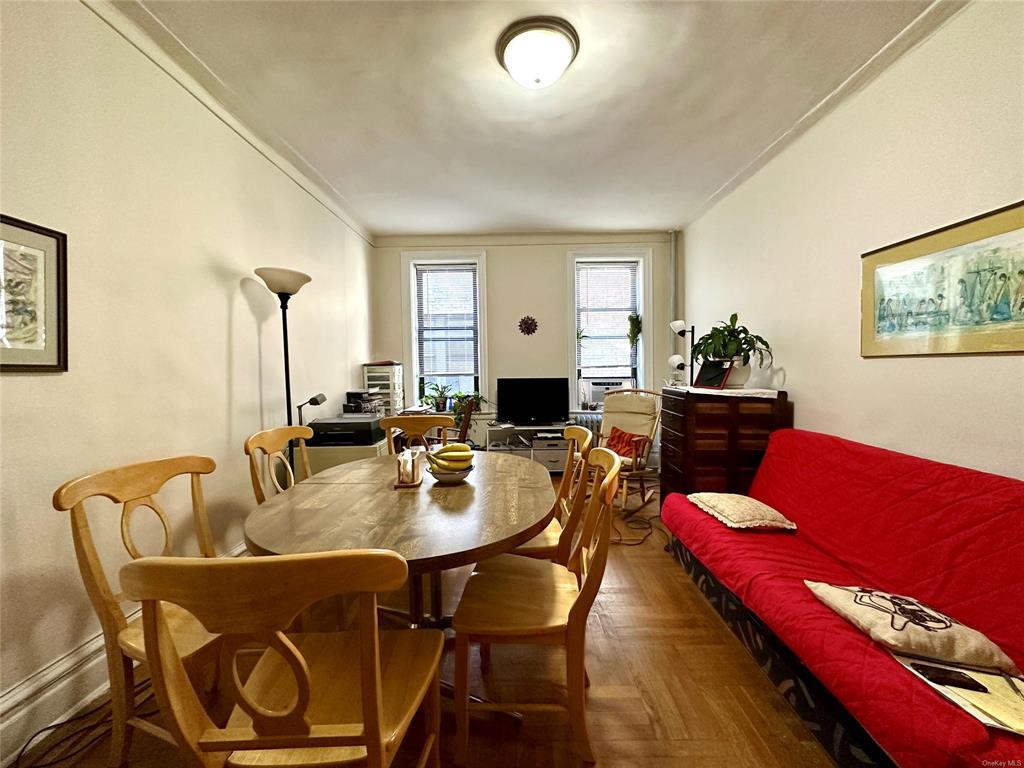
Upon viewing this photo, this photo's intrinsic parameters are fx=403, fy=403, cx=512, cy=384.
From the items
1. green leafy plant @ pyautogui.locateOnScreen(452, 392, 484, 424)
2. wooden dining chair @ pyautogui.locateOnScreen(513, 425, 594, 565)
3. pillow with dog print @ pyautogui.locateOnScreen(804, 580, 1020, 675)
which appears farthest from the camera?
green leafy plant @ pyautogui.locateOnScreen(452, 392, 484, 424)

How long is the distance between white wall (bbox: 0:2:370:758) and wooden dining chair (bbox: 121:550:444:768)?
1073mm

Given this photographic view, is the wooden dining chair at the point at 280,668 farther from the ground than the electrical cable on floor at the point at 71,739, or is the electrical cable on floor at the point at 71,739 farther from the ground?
the wooden dining chair at the point at 280,668

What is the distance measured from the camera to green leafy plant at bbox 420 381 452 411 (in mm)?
4801

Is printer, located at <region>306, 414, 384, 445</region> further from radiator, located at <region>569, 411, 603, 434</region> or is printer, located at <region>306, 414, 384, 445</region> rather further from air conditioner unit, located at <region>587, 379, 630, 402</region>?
air conditioner unit, located at <region>587, 379, 630, 402</region>

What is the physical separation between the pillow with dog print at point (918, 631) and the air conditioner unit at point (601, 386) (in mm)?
3566

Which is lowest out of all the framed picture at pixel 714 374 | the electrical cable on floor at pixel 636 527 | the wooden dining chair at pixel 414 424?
the electrical cable on floor at pixel 636 527

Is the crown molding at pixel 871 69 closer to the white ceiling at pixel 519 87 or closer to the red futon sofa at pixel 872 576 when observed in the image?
the white ceiling at pixel 519 87

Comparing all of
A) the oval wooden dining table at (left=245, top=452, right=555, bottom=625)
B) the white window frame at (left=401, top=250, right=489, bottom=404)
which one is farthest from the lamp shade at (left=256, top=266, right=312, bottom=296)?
the white window frame at (left=401, top=250, right=489, bottom=404)

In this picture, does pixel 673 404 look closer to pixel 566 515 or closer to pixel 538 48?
pixel 566 515

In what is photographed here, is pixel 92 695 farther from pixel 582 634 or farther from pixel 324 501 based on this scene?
pixel 582 634

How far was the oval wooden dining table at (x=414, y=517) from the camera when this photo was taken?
42.9 inches

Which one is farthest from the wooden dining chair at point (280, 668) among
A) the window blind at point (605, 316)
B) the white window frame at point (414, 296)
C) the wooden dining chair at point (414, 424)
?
the window blind at point (605, 316)

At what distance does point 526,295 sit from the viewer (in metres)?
4.85

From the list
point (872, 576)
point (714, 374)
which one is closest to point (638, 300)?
point (714, 374)
